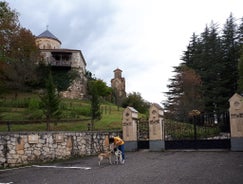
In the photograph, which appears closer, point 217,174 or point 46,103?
point 217,174

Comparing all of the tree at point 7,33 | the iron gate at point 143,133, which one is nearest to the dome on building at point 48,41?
the tree at point 7,33

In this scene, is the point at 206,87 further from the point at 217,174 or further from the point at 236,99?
the point at 217,174

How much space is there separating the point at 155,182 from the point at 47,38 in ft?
160

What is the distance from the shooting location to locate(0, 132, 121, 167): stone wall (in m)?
12.2

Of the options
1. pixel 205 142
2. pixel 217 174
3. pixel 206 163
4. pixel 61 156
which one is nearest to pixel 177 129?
pixel 205 142

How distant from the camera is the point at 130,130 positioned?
1581 centimetres

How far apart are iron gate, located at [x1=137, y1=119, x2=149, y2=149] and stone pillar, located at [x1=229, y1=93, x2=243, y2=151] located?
180 inches

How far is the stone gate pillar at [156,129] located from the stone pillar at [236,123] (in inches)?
138

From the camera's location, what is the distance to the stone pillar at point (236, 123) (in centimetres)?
1282

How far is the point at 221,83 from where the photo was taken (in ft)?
108

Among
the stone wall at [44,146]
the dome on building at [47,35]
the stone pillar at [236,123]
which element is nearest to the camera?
the stone wall at [44,146]

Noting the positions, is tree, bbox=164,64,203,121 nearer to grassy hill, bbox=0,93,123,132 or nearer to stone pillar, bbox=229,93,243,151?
grassy hill, bbox=0,93,123,132

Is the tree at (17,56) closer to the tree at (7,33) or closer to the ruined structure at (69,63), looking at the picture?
the tree at (7,33)

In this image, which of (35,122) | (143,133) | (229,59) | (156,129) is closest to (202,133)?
(156,129)
